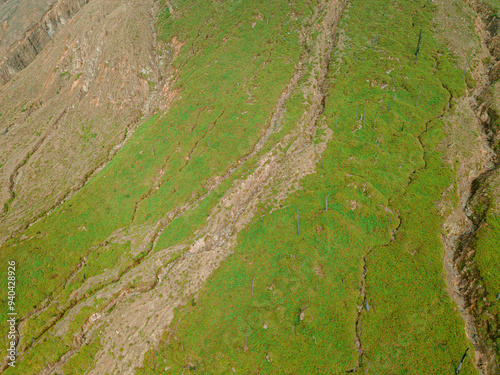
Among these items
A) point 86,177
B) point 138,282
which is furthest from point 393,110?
point 86,177

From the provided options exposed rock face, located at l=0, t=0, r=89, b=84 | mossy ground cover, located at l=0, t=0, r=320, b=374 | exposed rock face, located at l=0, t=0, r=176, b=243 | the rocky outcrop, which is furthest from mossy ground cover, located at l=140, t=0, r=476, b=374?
exposed rock face, located at l=0, t=0, r=89, b=84

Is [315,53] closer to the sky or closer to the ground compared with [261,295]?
closer to the sky

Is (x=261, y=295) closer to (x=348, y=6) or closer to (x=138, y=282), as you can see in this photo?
(x=138, y=282)

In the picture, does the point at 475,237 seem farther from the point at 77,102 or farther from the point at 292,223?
the point at 77,102

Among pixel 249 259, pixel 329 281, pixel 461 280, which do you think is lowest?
pixel 461 280

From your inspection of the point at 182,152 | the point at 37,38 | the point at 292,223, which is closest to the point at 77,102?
the point at 182,152

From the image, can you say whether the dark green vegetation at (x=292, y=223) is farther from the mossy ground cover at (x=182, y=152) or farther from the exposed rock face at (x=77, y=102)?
the exposed rock face at (x=77, y=102)
